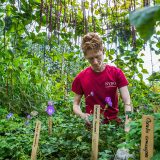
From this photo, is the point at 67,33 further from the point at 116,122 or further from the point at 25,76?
the point at 25,76

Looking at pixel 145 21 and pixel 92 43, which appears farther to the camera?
pixel 92 43

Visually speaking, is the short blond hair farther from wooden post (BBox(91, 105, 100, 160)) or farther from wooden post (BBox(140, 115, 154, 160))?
wooden post (BBox(140, 115, 154, 160))

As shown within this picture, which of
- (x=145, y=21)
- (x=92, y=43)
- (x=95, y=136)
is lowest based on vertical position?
(x=95, y=136)

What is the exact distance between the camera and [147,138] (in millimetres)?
1030

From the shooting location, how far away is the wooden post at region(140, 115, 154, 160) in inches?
40.3

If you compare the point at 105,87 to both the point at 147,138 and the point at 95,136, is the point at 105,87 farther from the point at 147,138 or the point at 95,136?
the point at 147,138

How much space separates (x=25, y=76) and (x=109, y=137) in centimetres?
269

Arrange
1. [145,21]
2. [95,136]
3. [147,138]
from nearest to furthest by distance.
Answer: [145,21] < [147,138] < [95,136]

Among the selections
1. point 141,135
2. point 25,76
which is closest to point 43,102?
point 25,76

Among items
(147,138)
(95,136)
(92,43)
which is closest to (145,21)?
(147,138)

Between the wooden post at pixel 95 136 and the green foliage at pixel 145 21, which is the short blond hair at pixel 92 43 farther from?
the green foliage at pixel 145 21

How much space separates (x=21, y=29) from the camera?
2568mm

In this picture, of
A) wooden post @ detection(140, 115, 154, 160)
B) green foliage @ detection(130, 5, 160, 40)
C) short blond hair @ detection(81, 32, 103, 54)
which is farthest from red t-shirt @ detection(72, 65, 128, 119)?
green foliage @ detection(130, 5, 160, 40)

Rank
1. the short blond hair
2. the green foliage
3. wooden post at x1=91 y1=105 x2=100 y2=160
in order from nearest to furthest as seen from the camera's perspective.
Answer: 1. the green foliage
2. wooden post at x1=91 y1=105 x2=100 y2=160
3. the short blond hair
